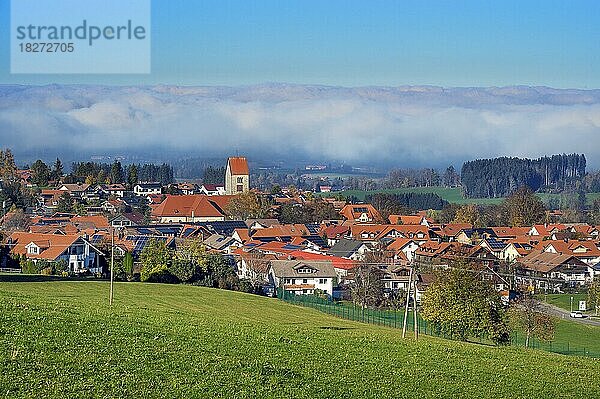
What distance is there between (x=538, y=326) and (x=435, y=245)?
35.8 meters

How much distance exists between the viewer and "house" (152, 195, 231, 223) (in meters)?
94.5

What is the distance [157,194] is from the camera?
114 metres

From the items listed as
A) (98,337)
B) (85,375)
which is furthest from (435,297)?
(85,375)

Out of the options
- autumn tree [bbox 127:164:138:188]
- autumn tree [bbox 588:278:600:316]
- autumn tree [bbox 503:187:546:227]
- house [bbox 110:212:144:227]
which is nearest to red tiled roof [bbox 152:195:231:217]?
house [bbox 110:212:144:227]

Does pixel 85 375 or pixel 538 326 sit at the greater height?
pixel 85 375

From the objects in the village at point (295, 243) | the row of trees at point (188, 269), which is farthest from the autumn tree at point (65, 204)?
the row of trees at point (188, 269)

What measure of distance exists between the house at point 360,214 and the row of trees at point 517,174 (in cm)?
6165

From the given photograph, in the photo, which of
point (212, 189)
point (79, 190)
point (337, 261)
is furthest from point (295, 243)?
point (212, 189)

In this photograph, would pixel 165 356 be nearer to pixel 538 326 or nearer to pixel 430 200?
pixel 538 326

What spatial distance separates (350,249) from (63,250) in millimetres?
23531

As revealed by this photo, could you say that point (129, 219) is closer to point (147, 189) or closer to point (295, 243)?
point (295, 243)

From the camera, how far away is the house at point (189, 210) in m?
94.5

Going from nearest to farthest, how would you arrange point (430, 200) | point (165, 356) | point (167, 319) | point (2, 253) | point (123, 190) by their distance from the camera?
point (165, 356), point (167, 319), point (2, 253), point (123, 190), point (430, 200)

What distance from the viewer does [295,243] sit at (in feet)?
234
